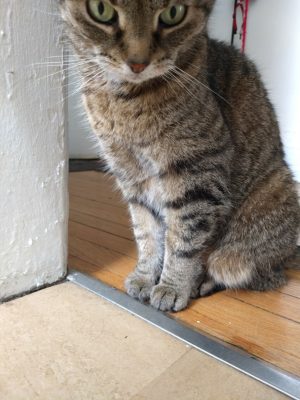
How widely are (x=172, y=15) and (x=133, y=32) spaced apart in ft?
0.36

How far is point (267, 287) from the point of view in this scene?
3.68 feet

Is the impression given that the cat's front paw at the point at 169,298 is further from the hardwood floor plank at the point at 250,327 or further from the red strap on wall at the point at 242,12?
the red strap on wall at the point at 242,12

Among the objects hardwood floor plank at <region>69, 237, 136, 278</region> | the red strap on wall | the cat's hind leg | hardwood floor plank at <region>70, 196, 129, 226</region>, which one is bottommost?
hardwood floor plank at <region>69, 237, 136, 278</region>

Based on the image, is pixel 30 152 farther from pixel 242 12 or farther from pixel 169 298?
pixel 242 12

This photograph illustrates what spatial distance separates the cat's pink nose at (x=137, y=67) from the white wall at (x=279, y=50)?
1576 mm

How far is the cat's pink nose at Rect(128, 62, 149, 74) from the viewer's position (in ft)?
2.56

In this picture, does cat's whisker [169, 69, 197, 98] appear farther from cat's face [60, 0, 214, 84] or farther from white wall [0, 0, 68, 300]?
white wall [0, 0, 68, 300]

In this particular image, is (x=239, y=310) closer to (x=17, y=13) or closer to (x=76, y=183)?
(x=17, y=13)

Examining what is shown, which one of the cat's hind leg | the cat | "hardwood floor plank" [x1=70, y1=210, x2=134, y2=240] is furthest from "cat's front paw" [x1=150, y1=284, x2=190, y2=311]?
"hardwood floor plank" [x1=70, y1=210, x2=134, y2=240]

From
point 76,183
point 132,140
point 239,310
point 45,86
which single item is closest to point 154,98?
point 132,140

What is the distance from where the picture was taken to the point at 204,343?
0.86 m

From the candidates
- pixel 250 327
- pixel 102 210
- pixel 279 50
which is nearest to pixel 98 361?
pixel 250 327

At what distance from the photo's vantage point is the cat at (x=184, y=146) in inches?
32.2

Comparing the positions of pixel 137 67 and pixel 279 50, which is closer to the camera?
pixel 137 67
